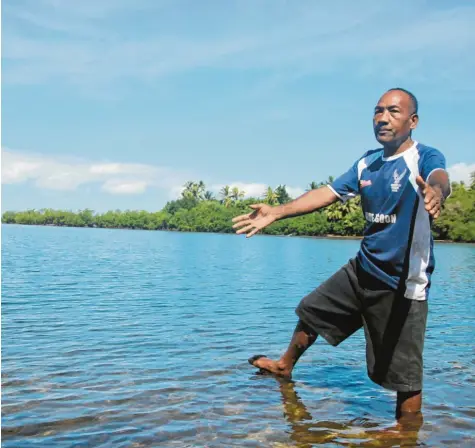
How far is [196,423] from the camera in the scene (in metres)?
4.66

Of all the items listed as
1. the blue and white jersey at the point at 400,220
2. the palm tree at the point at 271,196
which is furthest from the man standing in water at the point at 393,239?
the palm tree at the point at 271,196

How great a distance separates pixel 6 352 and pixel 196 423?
3.51 m

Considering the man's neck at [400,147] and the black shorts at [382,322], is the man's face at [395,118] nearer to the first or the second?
the man's neck at [400,147]

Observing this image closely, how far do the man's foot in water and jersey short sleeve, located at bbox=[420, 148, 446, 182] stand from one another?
2584 mm

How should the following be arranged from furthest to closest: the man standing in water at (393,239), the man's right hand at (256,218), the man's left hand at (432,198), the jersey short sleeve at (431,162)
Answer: the man's right hand at (256,218) < the man standing in water at (393,239) < the jersey short sleeve at (431,162) < the man's left hand at (432,198)

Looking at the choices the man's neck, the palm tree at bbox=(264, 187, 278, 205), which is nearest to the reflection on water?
the man's neck

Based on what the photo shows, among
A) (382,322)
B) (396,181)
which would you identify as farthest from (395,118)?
(382,322)

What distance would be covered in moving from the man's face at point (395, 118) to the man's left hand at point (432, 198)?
87 centimetres

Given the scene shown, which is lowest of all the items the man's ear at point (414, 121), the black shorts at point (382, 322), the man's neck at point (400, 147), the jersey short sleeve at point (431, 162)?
the black shorts at point (382, 322)

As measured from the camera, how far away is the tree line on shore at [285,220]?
91.6m

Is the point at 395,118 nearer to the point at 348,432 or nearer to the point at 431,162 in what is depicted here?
the point at 431,162

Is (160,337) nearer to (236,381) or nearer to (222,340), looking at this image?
(222,340)

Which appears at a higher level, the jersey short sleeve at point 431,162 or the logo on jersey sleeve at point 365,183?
the jersey short sleeve at point 431,162

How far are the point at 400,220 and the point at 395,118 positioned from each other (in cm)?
77
